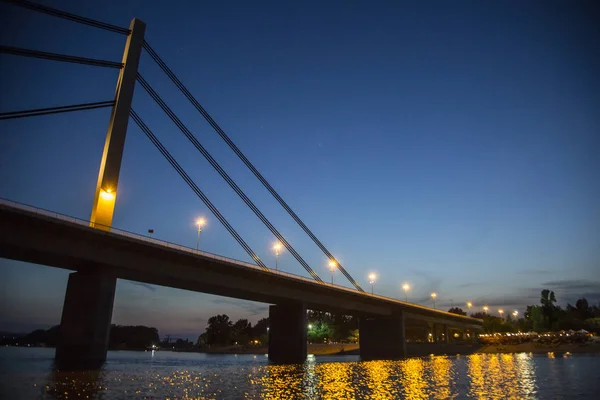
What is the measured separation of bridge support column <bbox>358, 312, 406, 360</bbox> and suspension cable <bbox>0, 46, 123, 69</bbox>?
5816cm

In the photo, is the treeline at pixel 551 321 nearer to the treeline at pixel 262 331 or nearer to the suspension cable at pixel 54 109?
the treeline at pixel 262 331

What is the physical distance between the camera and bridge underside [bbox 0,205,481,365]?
27172 millimetres

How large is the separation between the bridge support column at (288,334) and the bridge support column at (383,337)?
22.5m

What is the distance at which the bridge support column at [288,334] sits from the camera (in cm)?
4919

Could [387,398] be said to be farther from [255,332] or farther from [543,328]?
[255,332]

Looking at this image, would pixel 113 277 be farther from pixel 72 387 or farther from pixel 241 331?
pixel 241 331

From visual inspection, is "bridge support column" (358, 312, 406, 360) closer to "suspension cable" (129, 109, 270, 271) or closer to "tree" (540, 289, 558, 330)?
"suspension cable" (129, 109, 270, 271)

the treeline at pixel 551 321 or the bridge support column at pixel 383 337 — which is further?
the treeline at pixel 551 321

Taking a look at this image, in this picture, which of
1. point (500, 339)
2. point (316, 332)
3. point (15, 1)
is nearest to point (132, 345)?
point (316, 332)

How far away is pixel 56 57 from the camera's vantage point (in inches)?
1105

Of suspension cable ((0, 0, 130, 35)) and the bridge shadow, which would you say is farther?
suspension cable ((0, 0, 130, 35))

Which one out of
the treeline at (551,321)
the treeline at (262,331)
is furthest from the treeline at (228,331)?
the treeline at (551,321)

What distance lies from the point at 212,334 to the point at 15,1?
166m

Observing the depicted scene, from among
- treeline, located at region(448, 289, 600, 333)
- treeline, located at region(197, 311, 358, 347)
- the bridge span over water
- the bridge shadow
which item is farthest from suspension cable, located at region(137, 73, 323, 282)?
treeline, located at region(448, 289, 600, 333)
